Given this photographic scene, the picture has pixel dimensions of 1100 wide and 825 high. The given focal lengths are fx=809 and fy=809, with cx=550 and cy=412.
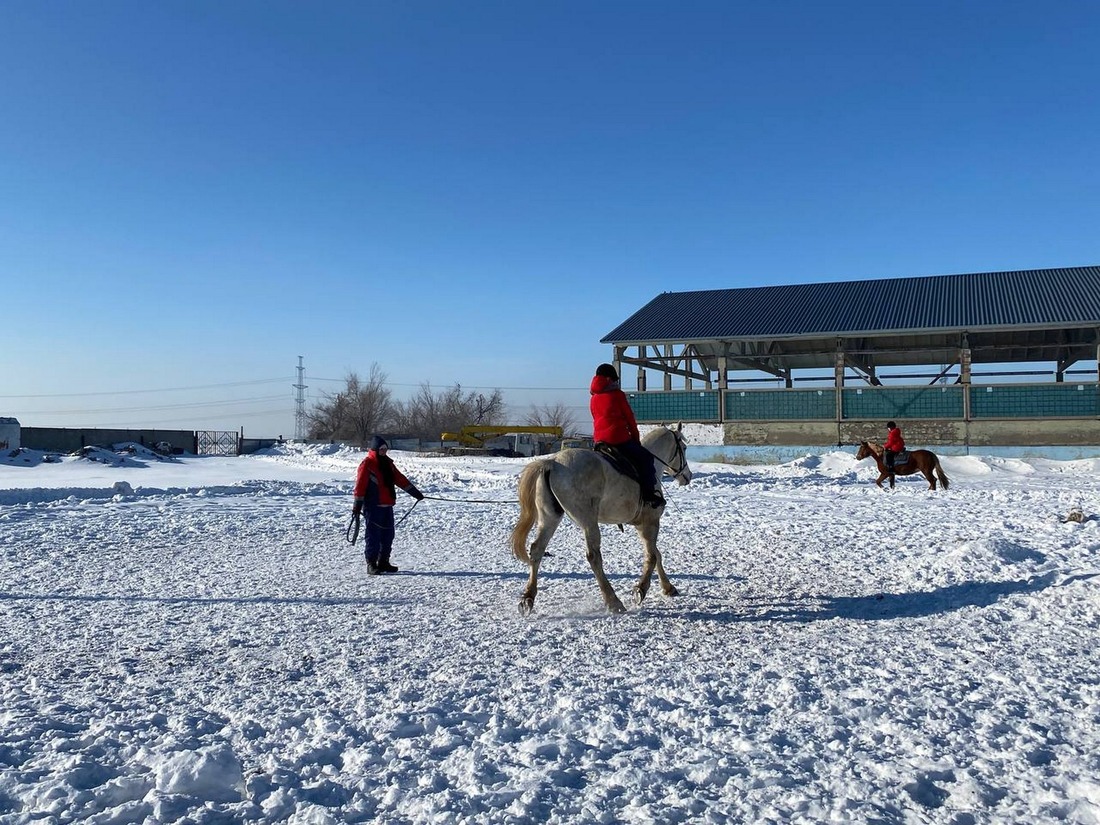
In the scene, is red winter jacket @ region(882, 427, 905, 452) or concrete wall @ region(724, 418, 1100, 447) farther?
concrete wall @ region(724, 418, 1100, 447)

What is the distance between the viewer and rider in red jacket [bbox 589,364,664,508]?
8344 millimetres

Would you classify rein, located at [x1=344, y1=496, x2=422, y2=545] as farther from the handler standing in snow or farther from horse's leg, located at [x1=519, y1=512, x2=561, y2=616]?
horse's leg, located at [x1=519, y1=512, x2=561, y2=616]

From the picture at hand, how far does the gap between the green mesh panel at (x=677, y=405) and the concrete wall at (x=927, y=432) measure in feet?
4.18

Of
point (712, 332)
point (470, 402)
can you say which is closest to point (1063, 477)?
point (712, 332)

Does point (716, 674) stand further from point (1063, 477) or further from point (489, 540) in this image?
point (1063, 477)

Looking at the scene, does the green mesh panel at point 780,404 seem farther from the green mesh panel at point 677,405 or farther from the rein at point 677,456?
the rein at point 677,456

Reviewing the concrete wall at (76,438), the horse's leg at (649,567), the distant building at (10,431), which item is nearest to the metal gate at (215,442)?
the concrete wall at (76,438)

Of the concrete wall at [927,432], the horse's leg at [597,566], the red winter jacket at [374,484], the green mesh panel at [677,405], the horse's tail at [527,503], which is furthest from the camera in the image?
the green mesh panel at [677,405]

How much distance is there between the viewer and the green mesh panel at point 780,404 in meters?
31.8

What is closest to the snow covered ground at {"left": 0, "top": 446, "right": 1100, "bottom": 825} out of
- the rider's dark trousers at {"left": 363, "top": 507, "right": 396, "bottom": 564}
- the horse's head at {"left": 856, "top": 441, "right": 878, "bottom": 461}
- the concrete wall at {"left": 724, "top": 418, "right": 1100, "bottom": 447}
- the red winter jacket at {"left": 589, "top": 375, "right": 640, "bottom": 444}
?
the rider's dark trousers at {"left": 363, "top": 507, "right": 396, "bottom": 564}

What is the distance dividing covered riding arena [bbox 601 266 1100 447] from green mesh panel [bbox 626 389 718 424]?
0.16 feet

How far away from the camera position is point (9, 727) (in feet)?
15.3

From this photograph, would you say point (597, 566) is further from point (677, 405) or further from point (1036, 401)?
point (1036, 401)

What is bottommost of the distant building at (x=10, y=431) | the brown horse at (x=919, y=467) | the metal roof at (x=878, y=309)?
the brown horse at (x=919, y=467)
